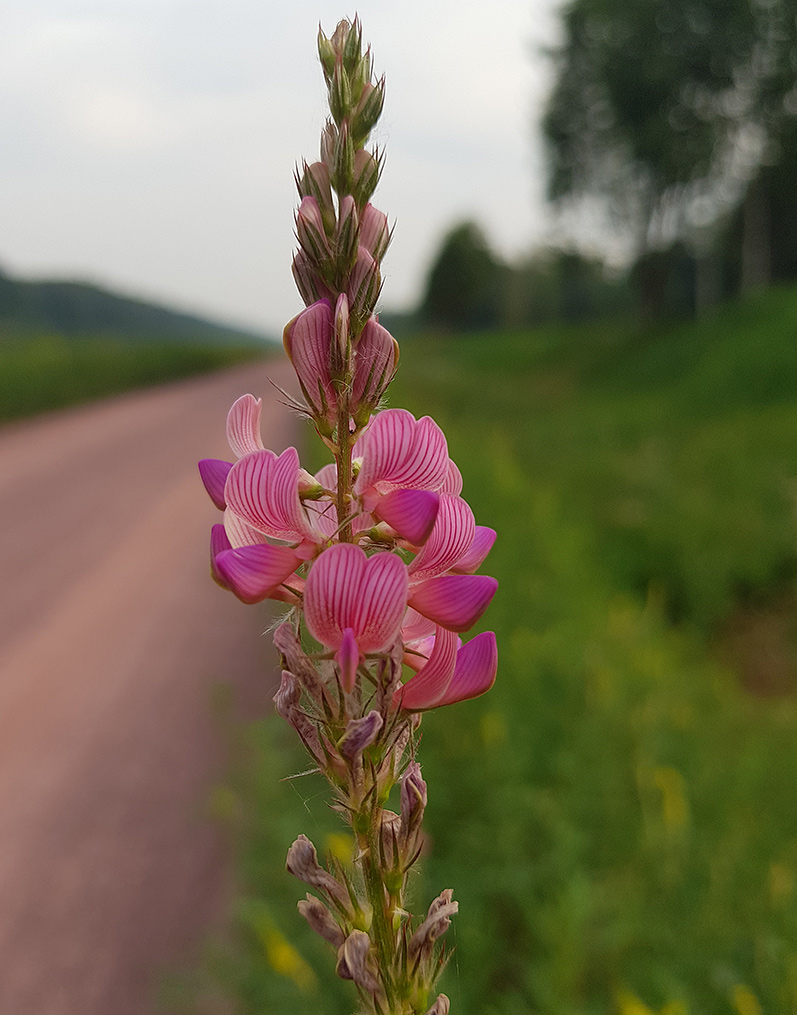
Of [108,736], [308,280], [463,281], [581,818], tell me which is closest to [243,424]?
[308,280]

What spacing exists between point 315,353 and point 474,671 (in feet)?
1.11

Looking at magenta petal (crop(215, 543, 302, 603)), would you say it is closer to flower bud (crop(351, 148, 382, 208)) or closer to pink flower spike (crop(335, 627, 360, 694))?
pink flower spike (crop(335, 627, 360, 694))

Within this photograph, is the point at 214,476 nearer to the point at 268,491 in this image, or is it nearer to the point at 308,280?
the point at 268,491

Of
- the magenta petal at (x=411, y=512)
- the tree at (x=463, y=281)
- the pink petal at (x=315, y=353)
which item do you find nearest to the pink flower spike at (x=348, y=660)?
the magenta petal at (x=411, y=512)

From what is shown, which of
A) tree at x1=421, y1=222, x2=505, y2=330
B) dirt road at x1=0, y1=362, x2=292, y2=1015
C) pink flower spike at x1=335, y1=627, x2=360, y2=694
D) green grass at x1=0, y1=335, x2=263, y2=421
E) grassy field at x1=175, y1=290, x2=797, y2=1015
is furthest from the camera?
tree at x1=421, y1=222, x2=505, y2=330

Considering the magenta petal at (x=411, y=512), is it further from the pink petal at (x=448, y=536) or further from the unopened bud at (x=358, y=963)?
the unopened bud at (x=358, y=963)

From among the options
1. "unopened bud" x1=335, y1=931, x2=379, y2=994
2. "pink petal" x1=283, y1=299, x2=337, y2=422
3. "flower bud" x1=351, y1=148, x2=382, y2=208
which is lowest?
"unopened bud" x1=335, y1=931, x2=379, y2=994

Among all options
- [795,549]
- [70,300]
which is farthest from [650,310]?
[70,300]

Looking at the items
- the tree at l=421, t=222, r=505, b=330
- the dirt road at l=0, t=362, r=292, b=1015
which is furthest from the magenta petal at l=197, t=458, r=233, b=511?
the tree at l=421, t=222, r=505, b=330

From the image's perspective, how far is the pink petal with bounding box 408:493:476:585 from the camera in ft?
2.42

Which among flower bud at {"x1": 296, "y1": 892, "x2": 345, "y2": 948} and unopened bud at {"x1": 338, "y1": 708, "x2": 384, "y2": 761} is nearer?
unopened bud at {"x1": 338, "y1": 708, "x2": 384, "y2": 761}

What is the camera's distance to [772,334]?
1744cm

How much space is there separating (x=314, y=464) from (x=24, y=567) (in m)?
3.00

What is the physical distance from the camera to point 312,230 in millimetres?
689
